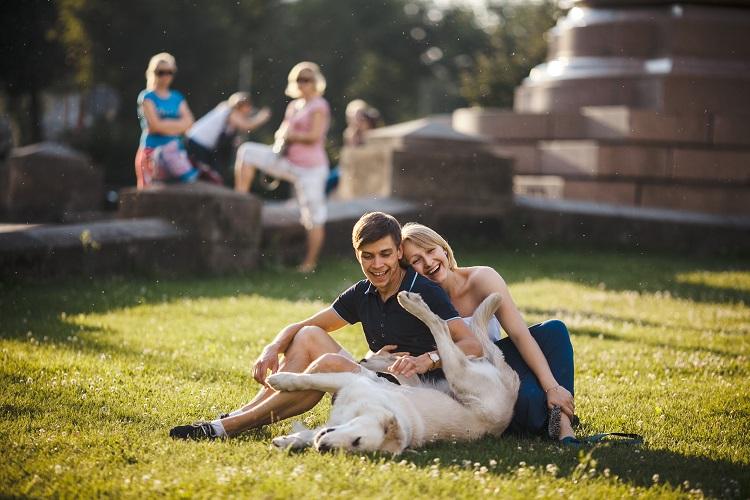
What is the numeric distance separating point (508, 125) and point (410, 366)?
44.2 feet

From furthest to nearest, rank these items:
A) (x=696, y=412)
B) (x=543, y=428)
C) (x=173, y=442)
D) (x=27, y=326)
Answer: (x=27, y=326) → (x=696, y=412) → (x=543, y=428) → (x=173, y=442)

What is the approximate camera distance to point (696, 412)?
20.4 ft

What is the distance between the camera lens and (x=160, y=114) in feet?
39.2

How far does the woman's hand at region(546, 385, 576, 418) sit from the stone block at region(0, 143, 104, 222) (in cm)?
1306

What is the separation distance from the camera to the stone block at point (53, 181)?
1773cm

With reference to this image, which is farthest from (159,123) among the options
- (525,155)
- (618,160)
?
(618,160)

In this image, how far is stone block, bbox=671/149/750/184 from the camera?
55.4 feet

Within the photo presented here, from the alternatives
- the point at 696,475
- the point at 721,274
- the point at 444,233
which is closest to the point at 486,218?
the point at 444,233

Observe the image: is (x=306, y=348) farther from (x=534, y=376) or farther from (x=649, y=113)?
(x=649, y=113)

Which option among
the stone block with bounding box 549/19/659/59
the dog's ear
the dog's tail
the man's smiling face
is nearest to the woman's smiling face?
the man's smiling face

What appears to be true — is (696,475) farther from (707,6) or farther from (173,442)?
(707,6)

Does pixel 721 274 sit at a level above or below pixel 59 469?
below

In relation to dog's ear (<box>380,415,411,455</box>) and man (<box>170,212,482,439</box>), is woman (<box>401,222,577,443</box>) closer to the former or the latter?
man (<box>170,212,482,439</box>)

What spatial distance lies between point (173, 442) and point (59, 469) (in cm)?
69
